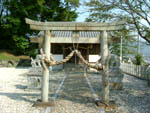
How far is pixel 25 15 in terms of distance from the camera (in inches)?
811

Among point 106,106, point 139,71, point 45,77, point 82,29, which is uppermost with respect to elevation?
point 82,29

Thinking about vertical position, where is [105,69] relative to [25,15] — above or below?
below

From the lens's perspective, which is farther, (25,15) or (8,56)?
(8,56)

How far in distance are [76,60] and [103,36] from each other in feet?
32.3

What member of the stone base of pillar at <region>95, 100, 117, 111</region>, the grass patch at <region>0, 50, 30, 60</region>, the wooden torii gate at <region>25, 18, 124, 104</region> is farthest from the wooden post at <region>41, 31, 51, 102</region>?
the grass patch at <region>0, 50, 30, 60</region>

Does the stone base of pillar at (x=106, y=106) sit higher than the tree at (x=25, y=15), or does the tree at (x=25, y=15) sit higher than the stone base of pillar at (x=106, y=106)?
the tree at (x=25, y=15)

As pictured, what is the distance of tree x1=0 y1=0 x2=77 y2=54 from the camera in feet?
65.9

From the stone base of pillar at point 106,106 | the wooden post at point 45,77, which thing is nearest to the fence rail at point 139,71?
the stone base of pillar at point 106,106

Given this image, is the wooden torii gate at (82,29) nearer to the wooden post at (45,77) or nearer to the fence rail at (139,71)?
the wooden post at (45,77)

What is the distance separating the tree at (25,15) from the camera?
20081mm

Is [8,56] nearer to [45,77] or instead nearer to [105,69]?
[45,77]

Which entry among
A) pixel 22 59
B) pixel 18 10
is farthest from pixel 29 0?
pixel 22 59

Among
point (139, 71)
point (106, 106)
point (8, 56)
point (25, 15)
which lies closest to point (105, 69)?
point (106, 106)

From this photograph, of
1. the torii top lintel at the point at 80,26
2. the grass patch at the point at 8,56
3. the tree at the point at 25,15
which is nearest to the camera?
the torii top lintel at the point at 80,26
